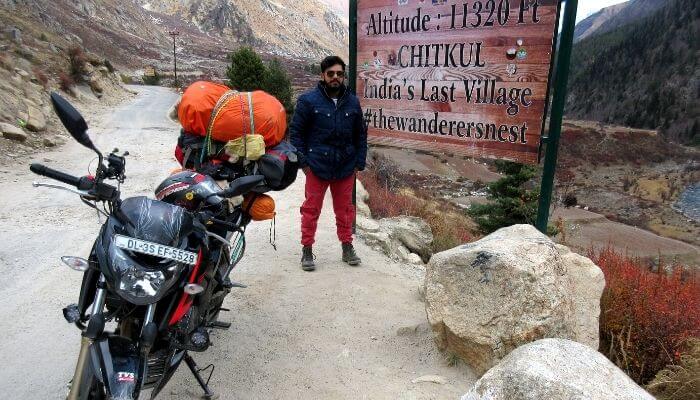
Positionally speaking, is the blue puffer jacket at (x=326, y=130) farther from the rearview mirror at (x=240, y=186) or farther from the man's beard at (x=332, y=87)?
the rearview mirror at (x=240, y=186)

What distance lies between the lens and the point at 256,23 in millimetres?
129875

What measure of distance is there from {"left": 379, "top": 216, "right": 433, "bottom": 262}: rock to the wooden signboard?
1398mm

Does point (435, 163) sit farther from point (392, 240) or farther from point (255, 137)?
point (255, 137)

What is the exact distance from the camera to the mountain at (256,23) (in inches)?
4764

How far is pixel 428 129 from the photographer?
15.7ft

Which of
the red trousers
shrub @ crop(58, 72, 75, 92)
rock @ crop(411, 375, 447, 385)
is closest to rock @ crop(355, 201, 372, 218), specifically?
the red trousers

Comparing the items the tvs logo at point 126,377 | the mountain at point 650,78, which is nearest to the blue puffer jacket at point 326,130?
the tvs logo at point 126,377

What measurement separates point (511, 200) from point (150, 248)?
1234 centimetres

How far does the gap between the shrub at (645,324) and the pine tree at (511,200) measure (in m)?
9.78

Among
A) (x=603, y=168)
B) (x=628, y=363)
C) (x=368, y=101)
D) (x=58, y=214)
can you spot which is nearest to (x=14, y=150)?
(x=58, y=214)

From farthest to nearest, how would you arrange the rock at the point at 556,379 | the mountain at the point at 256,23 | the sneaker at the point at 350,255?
the mountain at the point at 256,23
the sneaker at the point at 350,255
the rock at the point at 556,379

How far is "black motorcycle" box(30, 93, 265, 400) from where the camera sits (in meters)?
1.88

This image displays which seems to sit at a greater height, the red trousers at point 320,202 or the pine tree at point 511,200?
the red trousers at point 320,202

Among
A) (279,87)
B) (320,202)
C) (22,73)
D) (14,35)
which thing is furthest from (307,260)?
(14,35)
